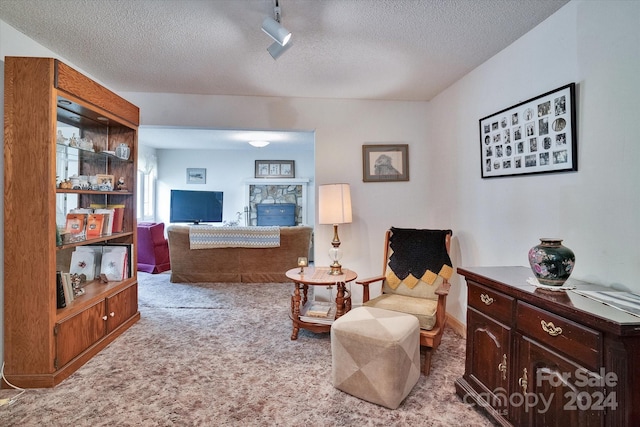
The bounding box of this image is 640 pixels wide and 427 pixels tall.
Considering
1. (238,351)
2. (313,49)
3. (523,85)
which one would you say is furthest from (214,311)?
(523,85)

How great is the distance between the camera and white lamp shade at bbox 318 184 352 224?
9.58 feet

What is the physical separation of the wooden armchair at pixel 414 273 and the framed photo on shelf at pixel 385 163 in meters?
0.79

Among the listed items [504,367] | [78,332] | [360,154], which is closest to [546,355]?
[504,367]

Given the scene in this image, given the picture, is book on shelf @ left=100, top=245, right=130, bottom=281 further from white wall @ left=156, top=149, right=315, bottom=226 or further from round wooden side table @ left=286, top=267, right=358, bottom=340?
white wall @ left=156, top=149, right=315, bottom=226

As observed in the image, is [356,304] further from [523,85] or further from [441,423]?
[523,85]

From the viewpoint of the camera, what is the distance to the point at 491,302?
1.70 meters

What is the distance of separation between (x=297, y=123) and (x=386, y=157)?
3.58 ft

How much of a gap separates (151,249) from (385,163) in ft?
13.6

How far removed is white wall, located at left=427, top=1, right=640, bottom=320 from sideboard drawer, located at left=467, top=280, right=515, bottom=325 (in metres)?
0.54

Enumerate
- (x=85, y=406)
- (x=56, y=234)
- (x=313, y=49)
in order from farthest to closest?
(x=313, y=49) < (x=56, y=234) < (x=85, y=406)

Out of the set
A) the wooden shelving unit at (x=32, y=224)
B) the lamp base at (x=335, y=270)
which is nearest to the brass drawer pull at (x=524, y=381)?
the lamp base at (x=335, y=270)

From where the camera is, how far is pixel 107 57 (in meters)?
2.53

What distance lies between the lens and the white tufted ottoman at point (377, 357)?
1781mm

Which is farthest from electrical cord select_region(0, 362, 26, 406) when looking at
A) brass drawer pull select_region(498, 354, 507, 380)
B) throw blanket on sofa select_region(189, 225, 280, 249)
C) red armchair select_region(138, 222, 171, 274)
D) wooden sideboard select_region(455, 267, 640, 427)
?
red armchair select_region(138, 222, 171, 274)
